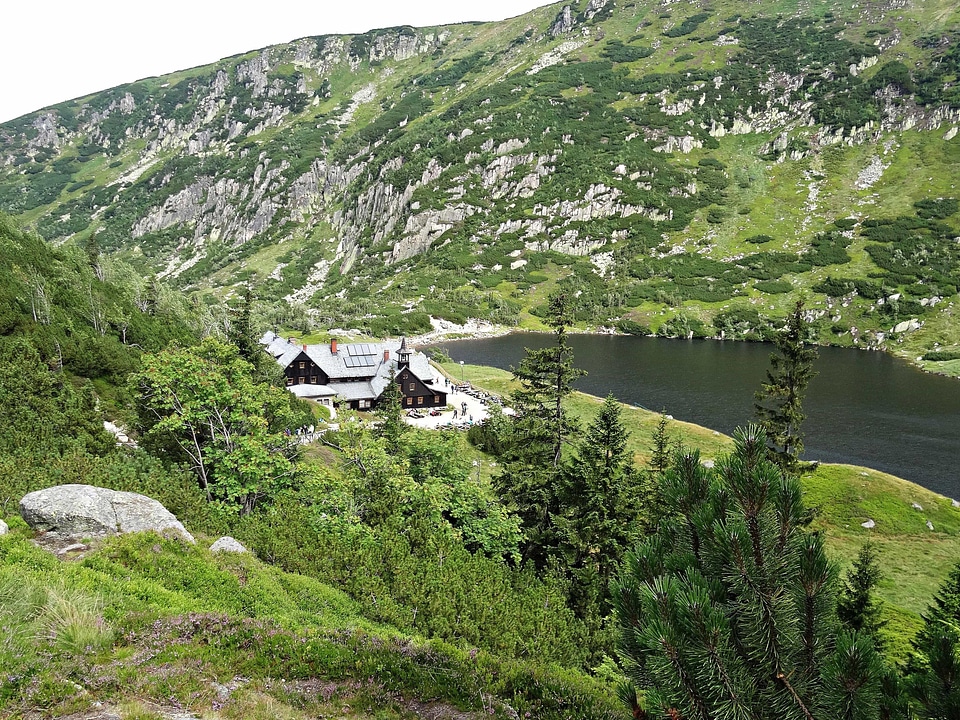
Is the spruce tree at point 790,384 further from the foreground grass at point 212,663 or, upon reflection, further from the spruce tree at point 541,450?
the foreground grass at point 212,663

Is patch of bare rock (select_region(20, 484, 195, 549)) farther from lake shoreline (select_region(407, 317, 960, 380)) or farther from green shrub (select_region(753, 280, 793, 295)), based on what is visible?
green shrub (select_region(753, 280, 793, 295))

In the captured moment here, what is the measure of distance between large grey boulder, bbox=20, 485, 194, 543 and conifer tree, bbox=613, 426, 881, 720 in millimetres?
13520

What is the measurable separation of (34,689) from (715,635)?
28.0 feet

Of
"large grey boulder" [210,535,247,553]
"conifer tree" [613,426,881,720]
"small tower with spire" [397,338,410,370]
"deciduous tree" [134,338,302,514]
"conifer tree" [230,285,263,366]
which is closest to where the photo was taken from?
"conifer tree" [613,426,881,720]

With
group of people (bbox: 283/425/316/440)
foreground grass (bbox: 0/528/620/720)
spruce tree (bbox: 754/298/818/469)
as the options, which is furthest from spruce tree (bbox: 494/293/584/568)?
group of people (bbox: 283/425/316/440)

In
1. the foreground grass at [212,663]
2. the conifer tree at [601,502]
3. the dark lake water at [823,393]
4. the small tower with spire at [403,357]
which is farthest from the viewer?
the small tower with spire at [403,357]

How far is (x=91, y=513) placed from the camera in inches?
508

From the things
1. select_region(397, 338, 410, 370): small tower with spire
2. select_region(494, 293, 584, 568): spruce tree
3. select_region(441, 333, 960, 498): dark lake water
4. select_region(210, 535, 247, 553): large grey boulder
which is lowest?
select_region(441, 333, 960, 498): dark lake water

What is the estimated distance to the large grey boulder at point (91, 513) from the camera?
12586 mm

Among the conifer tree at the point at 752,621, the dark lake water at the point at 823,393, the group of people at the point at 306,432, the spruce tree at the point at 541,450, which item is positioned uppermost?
the conifer tree at the point at 752,621

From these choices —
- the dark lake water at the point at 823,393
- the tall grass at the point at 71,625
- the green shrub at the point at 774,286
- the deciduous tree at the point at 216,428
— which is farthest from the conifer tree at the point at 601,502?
the green shrub at the point at 774,286

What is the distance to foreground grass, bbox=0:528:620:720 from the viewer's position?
7230mm

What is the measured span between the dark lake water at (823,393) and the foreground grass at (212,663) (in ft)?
201

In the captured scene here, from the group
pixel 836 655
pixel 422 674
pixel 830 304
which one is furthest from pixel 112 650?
pixel 830 304
